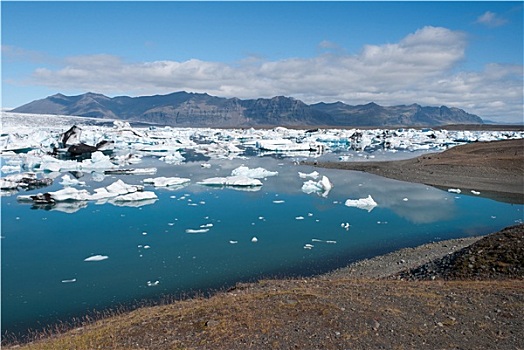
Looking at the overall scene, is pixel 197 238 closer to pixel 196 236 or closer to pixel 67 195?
pixel 196 236

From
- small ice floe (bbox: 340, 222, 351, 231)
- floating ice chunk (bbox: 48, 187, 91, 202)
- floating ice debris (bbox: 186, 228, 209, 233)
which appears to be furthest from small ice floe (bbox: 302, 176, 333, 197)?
floating ice chunk (bbox: 48, 187, 91, 202)

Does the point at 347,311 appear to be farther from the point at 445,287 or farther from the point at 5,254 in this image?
the point at 5,254

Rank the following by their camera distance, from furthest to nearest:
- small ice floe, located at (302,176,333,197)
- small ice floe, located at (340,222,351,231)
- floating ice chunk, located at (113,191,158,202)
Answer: small ice floe, located at (302,176,333,197) → floating ice chunk, located at (113,191,158,202) → small ice floe, located at (340,222,351,231)

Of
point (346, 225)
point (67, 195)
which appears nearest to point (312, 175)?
point (346, 225)

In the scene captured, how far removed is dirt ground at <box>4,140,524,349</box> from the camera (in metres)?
4.85

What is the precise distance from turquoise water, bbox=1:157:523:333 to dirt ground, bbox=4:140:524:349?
186 cm

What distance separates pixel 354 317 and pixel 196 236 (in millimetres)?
7907

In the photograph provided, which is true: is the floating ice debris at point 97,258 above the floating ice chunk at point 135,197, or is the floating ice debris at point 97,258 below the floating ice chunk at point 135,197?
below

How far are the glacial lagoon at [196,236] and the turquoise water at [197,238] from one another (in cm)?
4

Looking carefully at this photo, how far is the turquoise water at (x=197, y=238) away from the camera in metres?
8.99

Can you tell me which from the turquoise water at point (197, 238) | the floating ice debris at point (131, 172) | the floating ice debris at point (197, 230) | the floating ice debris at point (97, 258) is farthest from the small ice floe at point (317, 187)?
the floating ice debris at point (97, 258)

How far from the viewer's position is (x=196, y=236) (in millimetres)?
12648

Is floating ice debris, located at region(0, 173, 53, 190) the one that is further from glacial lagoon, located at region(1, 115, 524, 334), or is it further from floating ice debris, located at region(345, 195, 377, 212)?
floating ice debris, located at region(345, 195, 377, 212)

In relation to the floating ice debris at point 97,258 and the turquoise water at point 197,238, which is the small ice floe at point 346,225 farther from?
the floating ice debris at point 97,258
